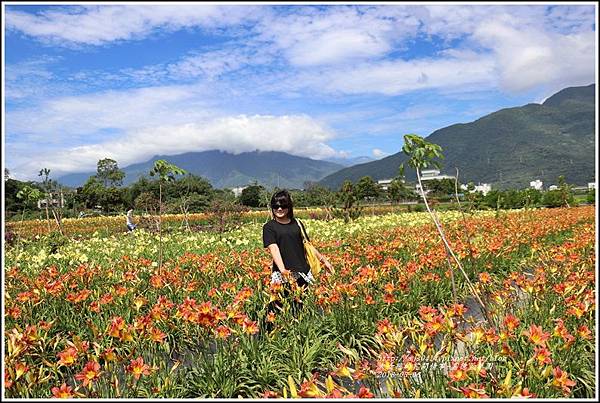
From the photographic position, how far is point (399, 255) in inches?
297

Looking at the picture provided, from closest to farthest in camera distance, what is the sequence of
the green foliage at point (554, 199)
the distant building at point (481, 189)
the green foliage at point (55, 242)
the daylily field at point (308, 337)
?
the daylily field at point (308, 337) → the distant building at point (481, 189) → the green foliage at point (55, 242) → the green foliage at point (554, 199)

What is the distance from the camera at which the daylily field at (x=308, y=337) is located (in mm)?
2621

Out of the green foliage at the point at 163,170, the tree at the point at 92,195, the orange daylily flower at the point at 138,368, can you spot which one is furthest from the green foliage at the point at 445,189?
the tree at the point at 92,195

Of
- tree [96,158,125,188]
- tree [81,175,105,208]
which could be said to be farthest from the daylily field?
tree [96,158,125,188]

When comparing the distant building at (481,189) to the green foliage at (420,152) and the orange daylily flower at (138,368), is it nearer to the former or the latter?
the green foliage at (420,152)

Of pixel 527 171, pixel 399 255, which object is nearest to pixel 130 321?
pixel 399 255

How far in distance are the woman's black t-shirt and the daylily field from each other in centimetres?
41

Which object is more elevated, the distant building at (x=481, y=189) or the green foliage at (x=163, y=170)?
the green foliage at (x=163, y=170)

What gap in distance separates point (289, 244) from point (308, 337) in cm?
133

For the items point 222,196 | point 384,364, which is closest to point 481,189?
point 222,196

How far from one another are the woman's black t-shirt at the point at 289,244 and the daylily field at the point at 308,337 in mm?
407

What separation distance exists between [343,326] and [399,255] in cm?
360

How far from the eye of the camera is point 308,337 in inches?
148

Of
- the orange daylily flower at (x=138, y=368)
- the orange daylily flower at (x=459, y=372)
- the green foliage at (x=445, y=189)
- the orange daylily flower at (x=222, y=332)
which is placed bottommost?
the orange daylily flower at (x=459, y=372)
